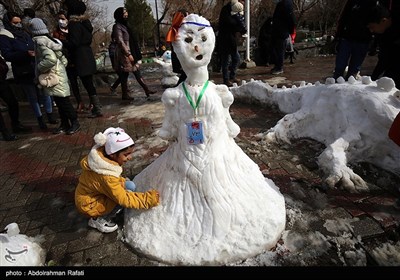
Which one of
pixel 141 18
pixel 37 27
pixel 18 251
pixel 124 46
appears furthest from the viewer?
pixel 141 18

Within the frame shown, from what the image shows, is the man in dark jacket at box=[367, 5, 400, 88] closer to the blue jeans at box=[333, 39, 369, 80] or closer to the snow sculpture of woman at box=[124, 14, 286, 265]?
the blue jeans at box=[333, 39, 369, 80]

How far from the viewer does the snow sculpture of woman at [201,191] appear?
2.04 meters

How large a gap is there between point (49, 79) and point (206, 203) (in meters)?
3.62

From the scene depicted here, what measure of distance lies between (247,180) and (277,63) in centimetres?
643

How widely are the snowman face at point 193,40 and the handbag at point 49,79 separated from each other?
311 cm

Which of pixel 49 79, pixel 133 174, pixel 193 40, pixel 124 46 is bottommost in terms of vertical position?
pixel 133 174

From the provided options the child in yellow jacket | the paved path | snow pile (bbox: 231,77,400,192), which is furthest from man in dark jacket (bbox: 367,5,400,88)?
the child in yellow jacket

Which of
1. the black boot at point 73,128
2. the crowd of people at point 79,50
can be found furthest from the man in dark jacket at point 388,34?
the black boot at point 73,128

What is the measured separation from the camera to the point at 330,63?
918cm

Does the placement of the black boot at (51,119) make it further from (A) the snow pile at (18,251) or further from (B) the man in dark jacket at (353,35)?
(B) the man in dark jacket at (353,35)

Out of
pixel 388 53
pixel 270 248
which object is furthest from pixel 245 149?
pixel 388 53

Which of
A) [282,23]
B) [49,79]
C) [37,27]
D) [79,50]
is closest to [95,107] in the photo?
[79,50]

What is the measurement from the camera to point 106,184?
2246mm

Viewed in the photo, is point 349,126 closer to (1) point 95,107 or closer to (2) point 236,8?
(2) point 236,8
